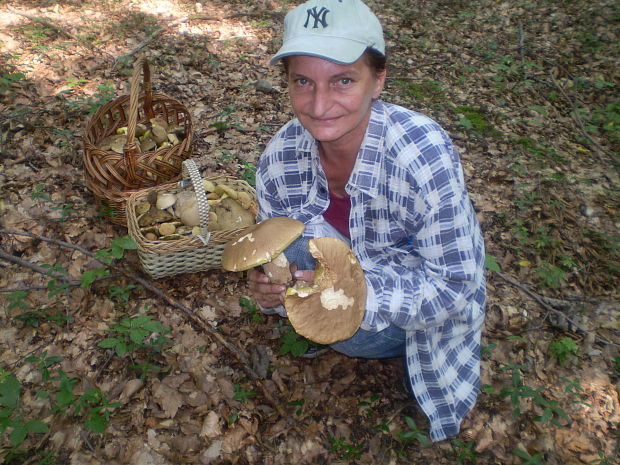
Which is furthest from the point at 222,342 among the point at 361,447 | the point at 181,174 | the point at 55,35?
the point at 55,35

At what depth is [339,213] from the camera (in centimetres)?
→ 276

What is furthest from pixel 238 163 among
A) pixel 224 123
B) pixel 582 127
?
pixel 582 127

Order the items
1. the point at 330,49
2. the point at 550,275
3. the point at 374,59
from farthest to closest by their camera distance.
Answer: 1. the point at 550,275
2. the point at 374,59
3. the point at 330,49

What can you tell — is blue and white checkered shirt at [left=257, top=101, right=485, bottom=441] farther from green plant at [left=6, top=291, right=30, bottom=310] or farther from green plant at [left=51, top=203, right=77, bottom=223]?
green plant at [left=51, top=203, right=77, bottom=223]

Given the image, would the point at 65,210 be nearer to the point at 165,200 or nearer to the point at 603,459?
the point at 165,200

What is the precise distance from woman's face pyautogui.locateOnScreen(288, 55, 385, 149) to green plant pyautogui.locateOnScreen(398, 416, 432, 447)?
190 centimetres

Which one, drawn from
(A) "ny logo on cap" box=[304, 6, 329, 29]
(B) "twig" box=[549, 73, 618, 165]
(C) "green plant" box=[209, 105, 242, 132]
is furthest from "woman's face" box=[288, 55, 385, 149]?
(B) "twig" box=[549, 73, 618, 165]

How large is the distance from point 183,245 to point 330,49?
1.92 meters

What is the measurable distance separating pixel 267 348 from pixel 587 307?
284 centimetres

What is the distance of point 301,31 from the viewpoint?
1922mm

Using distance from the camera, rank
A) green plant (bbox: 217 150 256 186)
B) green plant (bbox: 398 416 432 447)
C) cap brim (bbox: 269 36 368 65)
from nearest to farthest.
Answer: cap brim (bbox: 269 36 368 65), green plant (bbox: 398 416 432 447), green plant (bbox: 217 150 256 186)

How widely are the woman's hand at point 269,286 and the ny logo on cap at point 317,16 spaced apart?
1.24 meters

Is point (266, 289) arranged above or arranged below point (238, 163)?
above

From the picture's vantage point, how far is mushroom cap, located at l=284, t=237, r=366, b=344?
1.91 m
